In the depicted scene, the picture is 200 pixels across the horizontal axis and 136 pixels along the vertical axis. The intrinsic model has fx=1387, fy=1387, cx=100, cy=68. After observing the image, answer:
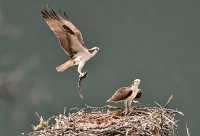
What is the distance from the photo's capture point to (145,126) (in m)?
9.14

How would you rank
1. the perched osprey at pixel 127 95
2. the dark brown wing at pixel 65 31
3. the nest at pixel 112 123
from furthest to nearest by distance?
the dark brown wing at pixel 65 31 < the perched osprey at pixel 127 95 < the nest at pixel 112 123

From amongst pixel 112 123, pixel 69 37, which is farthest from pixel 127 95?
pixel 69 37

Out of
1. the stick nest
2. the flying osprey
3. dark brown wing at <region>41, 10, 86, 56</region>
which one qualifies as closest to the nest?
the stick nest

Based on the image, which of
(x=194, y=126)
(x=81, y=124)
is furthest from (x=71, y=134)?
(x=194, y=126)

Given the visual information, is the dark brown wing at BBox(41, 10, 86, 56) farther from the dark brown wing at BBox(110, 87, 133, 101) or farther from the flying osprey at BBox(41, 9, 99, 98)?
the dark brown wing at BBox(110, 87, 133, 101)

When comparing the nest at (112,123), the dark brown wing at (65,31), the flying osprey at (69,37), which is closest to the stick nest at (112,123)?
the nest at (112,123)

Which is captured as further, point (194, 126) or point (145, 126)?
point (194, 126)

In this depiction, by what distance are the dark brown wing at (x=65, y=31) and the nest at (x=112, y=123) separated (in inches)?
17.8

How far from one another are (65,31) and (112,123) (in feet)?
2.50

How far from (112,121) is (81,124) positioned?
8.3 inches

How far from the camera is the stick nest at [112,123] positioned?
9117mm

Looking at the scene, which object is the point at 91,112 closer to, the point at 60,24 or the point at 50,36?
the point at 60,24

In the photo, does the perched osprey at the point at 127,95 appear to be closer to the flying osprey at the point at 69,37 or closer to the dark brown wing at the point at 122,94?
the dark brown wing at the point at 122,94

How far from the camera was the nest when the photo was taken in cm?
912
